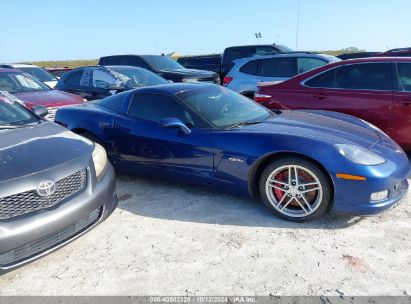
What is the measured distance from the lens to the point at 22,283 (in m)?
2.81

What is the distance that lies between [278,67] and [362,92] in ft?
10.4

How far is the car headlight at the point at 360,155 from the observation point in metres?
3.27

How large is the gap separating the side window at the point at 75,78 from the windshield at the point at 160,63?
2.45m

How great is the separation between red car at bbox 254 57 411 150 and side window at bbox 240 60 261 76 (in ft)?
8.03

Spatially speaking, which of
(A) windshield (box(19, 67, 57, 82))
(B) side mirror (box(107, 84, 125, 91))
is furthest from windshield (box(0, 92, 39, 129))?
(A) windshield (box(19, 67, 57, 82))

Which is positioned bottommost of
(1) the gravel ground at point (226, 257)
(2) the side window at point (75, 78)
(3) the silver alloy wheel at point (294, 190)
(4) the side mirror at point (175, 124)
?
(1) the gravel ground at point (226, 257)

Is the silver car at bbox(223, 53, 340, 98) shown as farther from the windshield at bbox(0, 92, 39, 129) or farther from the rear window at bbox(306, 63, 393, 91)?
the windshield at bbox(0, 92, 39, 129)

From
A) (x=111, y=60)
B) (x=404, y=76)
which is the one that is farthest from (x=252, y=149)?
(x=111, y=60)

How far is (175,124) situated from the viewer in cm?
391

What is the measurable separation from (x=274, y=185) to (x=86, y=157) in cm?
174

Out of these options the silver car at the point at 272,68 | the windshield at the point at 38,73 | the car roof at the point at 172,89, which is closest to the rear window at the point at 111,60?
the windshield at the point at 38,73

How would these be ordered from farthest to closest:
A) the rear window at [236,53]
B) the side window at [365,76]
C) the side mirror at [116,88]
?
the rear window at [236,53]
the side mirror at [116,88]
the side window at [365,76]

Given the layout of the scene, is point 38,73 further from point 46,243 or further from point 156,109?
point 46,243

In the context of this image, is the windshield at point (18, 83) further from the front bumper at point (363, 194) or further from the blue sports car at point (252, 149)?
the front bumper at point (363, 194)
